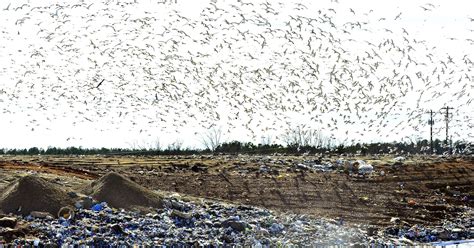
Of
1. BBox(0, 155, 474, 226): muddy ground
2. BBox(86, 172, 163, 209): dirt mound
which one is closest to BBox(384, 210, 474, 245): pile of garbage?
BBox(0, 155, 474, 226): muddy ground

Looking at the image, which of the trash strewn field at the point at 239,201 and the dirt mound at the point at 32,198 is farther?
the dirt mound at the point at 32,198

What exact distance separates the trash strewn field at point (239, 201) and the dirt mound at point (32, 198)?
0.02 m

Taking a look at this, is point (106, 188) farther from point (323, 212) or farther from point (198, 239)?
point (323, 212)

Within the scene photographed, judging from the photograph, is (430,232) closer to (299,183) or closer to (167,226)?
(299,183)

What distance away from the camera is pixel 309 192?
2269cm

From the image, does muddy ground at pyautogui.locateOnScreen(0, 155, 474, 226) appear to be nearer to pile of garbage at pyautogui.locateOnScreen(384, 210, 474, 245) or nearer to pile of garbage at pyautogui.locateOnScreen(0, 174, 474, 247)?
pile of garbage at pyautogui.locateOnScreen(384, 210, 474, 245)

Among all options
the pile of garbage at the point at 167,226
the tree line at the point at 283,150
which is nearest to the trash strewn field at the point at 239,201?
the pile of garbage at the point at 167,226

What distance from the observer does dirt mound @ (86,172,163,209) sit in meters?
17.5

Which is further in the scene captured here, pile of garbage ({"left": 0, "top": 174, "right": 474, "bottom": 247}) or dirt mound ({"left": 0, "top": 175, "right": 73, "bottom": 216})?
dirt mound ({"left": 0, "top": 175, "right": 73, "bottom": 216})

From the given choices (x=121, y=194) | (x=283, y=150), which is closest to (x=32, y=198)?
(x=121, y=194)

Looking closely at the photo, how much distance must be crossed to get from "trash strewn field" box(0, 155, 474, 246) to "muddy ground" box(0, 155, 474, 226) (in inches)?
1.4

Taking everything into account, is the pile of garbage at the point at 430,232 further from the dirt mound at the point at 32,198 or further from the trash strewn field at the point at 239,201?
the dirt mound at the point at 32,198

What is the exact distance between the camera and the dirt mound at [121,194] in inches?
687

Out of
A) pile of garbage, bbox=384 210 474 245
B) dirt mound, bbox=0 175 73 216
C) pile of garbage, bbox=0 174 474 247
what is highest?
dirt mound, bbox=0 175 73 216
